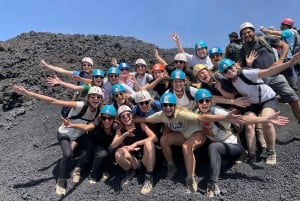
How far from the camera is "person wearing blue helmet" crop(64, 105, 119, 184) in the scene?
8523 millimetres

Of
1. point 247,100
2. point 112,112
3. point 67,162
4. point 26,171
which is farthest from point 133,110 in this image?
point 26,171

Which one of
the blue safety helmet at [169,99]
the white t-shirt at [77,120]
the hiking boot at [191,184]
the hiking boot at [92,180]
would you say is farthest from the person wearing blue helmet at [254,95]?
the hiking boot at [92,180]

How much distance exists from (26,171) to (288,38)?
8.19 meters

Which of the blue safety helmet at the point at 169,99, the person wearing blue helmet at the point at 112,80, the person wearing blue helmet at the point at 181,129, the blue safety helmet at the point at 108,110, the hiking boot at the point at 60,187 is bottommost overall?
the hiking boot at the point at 60,187

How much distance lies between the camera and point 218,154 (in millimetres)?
7738

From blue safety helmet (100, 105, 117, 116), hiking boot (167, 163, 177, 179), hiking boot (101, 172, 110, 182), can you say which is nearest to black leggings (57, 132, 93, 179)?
hiking boot (101, 172, 110, 182)

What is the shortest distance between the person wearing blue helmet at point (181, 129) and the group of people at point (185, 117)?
0.02 metres

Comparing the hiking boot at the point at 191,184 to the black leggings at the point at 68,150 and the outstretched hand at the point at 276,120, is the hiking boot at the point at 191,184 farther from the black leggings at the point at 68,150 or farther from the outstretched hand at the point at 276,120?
the black leggings at the point at 68,150

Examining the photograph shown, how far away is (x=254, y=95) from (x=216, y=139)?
4.31 ft

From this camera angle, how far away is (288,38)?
35.9 ft

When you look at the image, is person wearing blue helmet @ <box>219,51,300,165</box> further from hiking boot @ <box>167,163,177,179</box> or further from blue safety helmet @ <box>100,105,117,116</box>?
blue safety helmet @ <box>100,105,117,116</box>

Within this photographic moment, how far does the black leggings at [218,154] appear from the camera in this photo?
7590 mm

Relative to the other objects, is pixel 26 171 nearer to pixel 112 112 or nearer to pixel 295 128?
pixel 112 112

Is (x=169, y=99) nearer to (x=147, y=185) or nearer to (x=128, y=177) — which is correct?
(x=147, y=185)
